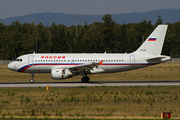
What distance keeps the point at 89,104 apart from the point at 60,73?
586 inches

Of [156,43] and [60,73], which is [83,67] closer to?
[60,73]

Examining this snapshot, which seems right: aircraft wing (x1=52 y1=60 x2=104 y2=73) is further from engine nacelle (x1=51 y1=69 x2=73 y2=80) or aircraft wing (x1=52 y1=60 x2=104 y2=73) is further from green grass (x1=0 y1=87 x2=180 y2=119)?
green grass (x1=0 y1=87 x2=180 y2=119)

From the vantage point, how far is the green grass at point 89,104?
18375 millimetres

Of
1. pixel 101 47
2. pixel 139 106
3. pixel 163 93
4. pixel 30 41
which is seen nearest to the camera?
pixel 139 106

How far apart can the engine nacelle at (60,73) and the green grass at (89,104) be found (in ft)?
24.3

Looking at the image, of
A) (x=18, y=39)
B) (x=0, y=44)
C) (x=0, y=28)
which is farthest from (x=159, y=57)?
(x=0, y=28)

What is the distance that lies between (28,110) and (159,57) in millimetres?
23603

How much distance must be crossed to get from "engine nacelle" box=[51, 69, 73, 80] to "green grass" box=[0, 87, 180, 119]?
291 inches

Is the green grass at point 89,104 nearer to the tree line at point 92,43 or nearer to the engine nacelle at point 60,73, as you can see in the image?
the engine nacelle at point 60,73

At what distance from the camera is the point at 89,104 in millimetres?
22266

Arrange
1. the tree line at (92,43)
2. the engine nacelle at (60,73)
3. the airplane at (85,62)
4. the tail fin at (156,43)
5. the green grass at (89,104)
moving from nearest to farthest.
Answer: the green grass at (89,104), the engine nacelle at (60,73), the airplane at (85,62), the tail fin at (156,43), the tree line at (92,43)

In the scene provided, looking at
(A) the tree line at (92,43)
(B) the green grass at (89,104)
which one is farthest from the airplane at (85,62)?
(A) the tree line at (92,43)

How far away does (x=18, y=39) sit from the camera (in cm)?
11588

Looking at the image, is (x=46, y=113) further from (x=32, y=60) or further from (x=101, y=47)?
(x=101, y=47)
